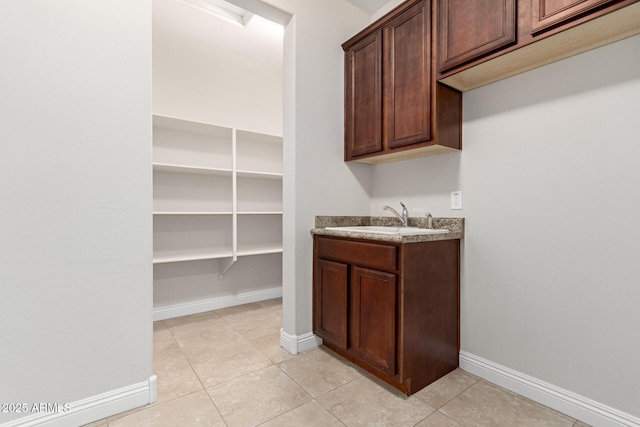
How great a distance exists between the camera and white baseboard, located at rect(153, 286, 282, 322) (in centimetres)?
287

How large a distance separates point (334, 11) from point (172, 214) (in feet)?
7.37

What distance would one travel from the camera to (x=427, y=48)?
1.83m

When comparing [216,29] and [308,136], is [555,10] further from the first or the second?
[216,29]

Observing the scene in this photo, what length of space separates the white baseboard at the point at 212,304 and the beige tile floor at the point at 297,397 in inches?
26.5

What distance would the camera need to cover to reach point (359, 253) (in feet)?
6.13

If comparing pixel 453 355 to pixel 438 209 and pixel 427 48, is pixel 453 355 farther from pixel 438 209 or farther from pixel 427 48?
pixel 427 48

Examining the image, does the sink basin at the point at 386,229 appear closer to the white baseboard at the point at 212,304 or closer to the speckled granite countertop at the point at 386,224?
the speckled granite countertop at the point at 386,224

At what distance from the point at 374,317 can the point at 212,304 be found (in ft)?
6.68

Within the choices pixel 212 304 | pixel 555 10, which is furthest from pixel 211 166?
pixel 555 10

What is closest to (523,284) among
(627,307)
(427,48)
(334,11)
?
(627,307)

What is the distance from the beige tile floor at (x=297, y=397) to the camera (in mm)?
1447

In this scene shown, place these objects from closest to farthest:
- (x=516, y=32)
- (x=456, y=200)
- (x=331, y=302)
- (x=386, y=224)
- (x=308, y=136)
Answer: (x=516, y=32)
(x=456, y=200)
(x=331, y=302)
(x=308, y=136)
(x=386, y=224)

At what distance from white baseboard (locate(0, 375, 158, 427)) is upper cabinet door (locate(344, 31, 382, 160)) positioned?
6.66 ft

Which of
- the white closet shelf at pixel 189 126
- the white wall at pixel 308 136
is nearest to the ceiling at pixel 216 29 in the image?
the white wall at pixel 308 136
